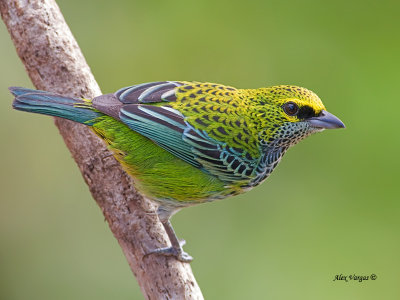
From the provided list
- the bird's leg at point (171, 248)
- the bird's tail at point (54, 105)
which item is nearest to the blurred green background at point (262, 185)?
the bird's leg at point (171, 248)

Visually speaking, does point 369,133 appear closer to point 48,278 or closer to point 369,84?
point 369,84

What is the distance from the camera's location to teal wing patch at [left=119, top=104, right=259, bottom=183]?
402 centimetres

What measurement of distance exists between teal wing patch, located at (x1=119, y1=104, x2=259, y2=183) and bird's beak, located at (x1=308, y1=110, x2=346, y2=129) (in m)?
0.52

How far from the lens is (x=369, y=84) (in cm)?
636

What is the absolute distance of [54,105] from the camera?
12.8 feet

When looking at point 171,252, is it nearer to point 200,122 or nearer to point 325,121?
point 200,122

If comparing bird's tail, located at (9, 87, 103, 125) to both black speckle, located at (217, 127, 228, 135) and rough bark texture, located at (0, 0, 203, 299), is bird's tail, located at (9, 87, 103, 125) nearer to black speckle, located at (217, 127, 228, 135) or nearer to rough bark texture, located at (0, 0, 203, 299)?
rough bark texture, located at (0, 0, 203, 299)

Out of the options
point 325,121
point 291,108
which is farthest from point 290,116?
point 325,121

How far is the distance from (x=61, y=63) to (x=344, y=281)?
335 centimetres

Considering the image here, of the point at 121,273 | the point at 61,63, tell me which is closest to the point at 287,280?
the point at 121,273

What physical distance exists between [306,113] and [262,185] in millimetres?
2215

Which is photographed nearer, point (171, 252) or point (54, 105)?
point (54, 105)

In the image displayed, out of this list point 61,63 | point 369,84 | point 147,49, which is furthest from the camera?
point 147,49

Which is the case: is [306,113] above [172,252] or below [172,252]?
above
